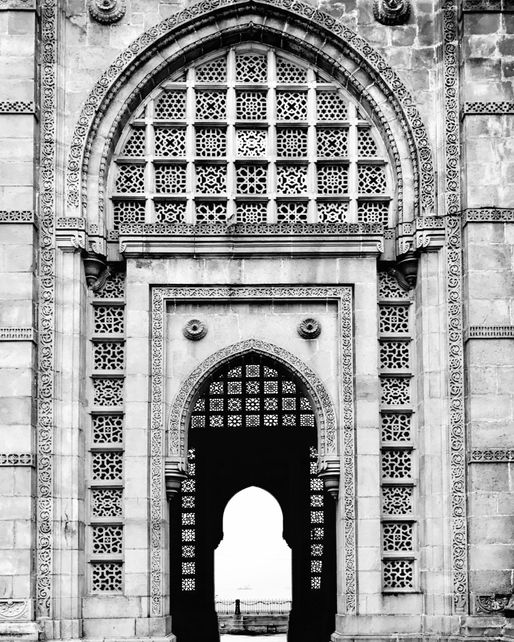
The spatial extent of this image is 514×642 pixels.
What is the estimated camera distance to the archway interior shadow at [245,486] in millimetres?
23359

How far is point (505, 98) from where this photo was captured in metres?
16.2

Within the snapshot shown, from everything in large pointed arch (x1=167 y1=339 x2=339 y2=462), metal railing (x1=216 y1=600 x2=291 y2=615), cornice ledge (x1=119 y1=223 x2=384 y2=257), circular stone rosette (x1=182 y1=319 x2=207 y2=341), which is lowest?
metal railing (x1=216 y1=600 x2=291 y2=615)

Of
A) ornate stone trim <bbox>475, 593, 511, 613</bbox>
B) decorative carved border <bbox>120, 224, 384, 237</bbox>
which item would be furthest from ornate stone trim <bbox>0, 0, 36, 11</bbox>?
ornate stone trim <bbox>475, 593, 511, 613</bbox>

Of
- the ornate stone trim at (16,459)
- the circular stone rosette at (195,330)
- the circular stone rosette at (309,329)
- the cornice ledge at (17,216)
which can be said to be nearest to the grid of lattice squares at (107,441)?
the circular stone rosette at (195,330)

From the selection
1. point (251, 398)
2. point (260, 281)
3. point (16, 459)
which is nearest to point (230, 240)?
point (260, 281)

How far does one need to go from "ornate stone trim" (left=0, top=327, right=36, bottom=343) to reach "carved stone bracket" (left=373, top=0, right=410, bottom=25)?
581 cm

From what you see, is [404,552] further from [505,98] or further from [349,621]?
[505,98]

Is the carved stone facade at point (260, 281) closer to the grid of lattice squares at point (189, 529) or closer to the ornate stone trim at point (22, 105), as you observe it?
the ornate stone trim at point (22, 105)

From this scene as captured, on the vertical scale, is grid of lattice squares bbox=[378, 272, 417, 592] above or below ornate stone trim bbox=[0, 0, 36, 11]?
below

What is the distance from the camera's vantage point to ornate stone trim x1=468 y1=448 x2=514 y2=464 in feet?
50.8

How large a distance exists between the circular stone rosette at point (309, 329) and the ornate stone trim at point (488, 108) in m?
3.12

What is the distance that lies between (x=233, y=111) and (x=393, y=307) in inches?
125

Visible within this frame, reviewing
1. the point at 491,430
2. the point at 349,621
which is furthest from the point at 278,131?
the point at 349,621

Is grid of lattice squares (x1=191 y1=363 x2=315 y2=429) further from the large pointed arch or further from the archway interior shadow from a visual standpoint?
the large pointed arch
